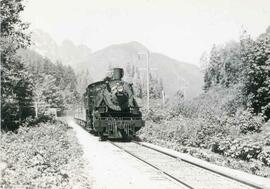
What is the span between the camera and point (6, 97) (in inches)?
A: 1373

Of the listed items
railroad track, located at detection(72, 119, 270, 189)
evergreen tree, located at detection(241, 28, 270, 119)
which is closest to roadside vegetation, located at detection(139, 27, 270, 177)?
evergreen tree, located at detection(241, 28, 270, 119)

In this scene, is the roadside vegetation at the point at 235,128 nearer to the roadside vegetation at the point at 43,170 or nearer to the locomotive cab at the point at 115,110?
the locomotive cab at the point at 115,110

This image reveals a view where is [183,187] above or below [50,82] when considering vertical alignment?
below

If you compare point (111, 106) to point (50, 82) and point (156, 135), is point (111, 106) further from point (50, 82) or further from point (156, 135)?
point (50, 82)

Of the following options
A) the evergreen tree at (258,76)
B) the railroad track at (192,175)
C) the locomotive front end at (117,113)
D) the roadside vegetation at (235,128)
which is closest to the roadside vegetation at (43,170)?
the railroad track at (192,175)

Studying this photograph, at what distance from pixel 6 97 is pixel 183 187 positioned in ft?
86.9

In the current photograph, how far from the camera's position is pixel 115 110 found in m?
26.2

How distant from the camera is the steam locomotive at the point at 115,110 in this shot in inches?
1010

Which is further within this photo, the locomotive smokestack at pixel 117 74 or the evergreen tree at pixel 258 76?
the evergreen tree at pixel 258 76

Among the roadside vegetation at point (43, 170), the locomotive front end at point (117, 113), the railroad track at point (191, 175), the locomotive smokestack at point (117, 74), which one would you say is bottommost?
the railroad track at point (191, 175)

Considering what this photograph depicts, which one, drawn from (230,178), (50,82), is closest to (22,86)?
(230,178)

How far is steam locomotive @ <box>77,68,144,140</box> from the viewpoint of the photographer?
2566 centimetres

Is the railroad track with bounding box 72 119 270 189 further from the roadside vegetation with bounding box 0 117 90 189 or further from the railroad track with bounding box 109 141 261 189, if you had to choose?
the roadside vegetation with bounding box 0 117 90 189

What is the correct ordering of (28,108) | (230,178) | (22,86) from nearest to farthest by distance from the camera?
(230,178)
(22,86)
(28,108)
